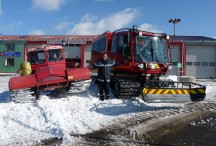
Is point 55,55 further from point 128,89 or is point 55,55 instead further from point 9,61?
point 9,61

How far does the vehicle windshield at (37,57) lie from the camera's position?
13.0 metres

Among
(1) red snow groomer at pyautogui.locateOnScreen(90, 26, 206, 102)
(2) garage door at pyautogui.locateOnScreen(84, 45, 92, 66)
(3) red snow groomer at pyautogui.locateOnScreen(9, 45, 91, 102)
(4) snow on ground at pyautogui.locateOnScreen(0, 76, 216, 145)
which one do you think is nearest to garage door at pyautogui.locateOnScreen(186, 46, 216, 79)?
(2) garage door at pyautogui.locateOnScreen(84, 45, 92, 66)

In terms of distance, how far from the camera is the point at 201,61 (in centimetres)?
3725

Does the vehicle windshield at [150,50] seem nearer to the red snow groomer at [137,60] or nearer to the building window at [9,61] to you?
the red snow groomer at [137,60]

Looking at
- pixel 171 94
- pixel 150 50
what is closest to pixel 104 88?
pixel 150 50

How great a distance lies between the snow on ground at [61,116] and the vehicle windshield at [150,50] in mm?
1891

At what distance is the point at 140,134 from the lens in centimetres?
735

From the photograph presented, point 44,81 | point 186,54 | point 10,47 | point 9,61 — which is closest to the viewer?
point 44,81

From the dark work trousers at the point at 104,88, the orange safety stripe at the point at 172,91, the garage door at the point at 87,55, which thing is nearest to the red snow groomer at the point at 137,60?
the dark work trousers at the point at 104,88

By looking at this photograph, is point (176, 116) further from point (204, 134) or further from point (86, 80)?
point (86, 80)

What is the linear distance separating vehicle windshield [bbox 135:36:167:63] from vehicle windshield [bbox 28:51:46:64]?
3.99 meters

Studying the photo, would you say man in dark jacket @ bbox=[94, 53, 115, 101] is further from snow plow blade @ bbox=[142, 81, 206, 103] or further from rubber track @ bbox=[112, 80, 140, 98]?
snow plow blade @ bbox=[142, 81, 206, 103]

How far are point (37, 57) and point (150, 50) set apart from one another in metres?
4.74

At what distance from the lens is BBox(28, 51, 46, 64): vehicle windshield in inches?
512
